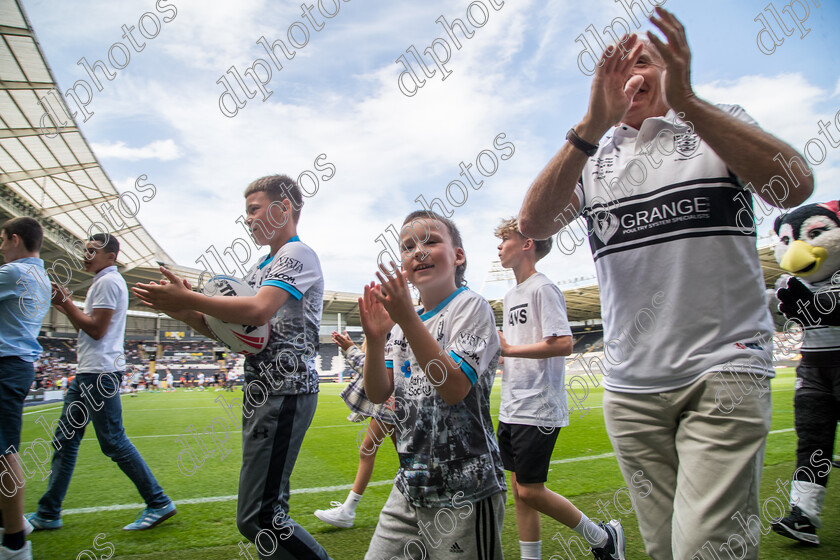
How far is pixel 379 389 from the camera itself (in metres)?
1.96

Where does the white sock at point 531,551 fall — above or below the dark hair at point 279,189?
below

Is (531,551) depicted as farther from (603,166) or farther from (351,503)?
(603,166)

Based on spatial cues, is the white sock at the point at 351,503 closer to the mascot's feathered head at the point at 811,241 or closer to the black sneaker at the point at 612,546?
the black sneaker at the point at 612,546

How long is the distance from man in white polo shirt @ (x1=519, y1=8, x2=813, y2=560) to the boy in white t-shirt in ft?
4.15

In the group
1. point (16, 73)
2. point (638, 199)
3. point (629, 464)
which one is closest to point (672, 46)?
point (638, 199)

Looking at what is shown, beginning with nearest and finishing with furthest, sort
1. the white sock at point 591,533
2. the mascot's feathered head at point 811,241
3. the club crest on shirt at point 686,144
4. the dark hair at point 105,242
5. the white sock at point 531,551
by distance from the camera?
1. the club crest on shirt at point 686,144
2. the white sock at point 531,551
3. the white sock at point 591,533
4. the mascot's feathered head at point 811,241
5. the dark hair at point 105,242

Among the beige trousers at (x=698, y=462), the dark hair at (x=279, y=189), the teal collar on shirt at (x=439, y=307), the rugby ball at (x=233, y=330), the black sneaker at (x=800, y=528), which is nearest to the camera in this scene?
the beige trousers at (x=698, y=462)

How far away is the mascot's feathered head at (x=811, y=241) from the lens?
319 centimetres

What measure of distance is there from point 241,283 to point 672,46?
6.83 ft

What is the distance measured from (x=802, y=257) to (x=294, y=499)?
462 cm

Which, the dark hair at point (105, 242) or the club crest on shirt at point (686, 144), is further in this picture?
the dark hair at point (105, 242)

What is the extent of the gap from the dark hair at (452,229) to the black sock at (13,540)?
10.3 ft

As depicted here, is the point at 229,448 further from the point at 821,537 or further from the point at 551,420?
the point at 821,537

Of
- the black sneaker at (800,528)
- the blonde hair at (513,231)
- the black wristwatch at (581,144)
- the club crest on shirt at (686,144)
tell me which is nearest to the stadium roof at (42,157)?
the blonde hair at (513,231)
